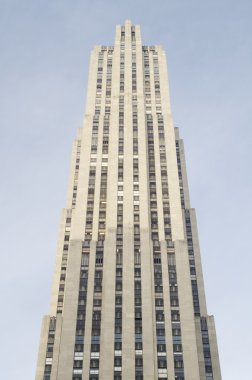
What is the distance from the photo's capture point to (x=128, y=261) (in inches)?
3504

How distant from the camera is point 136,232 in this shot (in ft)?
314

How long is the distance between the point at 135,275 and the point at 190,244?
78.6 feet

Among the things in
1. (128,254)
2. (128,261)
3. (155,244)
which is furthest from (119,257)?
(155,244)

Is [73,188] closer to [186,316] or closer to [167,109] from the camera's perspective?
[167,109]

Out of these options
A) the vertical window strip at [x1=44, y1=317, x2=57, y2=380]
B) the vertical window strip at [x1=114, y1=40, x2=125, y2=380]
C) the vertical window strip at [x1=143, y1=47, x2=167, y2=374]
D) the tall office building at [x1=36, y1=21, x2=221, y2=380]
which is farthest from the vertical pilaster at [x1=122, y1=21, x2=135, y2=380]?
the vertical window strip at [x1=44, y1=317, x2=57, y2=380]

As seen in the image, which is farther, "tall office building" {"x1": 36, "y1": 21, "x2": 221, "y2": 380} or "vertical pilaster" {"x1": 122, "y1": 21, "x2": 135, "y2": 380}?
"tall office building" {"x1": 36, "y1": 21, "x2": 221, "y2": 380}

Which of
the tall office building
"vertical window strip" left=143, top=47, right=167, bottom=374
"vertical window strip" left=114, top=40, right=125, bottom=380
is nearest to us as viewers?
"vertical window strip" left=114, top=40, right=125, bottom=380

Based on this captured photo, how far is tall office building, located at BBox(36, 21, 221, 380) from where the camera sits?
77.7m

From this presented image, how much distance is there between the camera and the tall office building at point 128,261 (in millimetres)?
77688

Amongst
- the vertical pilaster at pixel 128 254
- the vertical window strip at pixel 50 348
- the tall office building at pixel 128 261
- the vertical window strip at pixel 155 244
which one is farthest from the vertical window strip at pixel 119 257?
the vertical window strip at pixel 50 348

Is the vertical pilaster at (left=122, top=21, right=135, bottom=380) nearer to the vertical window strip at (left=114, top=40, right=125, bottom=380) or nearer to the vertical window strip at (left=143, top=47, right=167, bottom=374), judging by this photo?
the vertical window strip at (left=114, top=40, right=125, bottom=380)

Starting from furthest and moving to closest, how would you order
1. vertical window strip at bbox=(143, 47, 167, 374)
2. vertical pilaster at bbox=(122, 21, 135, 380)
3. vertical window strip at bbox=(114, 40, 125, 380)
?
1. vertical window strip at bbox=(143, 47, 167, 374)
2. vertical window strip at bbox=(114, 40, 125, 380)
3. vertical pilaster at bbox=(122, 21, 135, 380)

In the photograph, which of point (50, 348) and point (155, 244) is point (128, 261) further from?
point (50, 348)

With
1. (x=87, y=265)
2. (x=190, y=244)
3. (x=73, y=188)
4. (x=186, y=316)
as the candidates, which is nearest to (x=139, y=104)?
(x=73, y=188)
